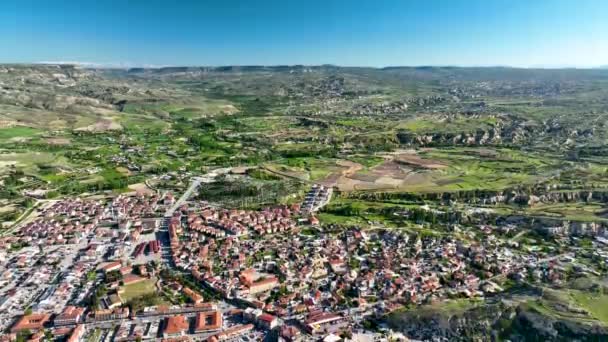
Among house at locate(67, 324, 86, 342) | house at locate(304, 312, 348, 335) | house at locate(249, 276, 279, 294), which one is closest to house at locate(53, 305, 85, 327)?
house at locate(67, 324, 86, 342)

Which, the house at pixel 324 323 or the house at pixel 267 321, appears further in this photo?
the house at pixel 267 321

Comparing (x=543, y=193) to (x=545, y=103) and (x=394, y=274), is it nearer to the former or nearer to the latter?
(x=394, y=274)

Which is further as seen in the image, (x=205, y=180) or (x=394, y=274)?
(x=205, y=180)

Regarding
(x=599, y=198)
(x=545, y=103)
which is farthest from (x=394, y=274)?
(x=545, y=103)

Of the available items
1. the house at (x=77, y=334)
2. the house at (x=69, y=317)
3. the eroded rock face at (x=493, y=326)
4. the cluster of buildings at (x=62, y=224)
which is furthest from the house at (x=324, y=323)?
the cluster of buildings at (x=62, y=224)

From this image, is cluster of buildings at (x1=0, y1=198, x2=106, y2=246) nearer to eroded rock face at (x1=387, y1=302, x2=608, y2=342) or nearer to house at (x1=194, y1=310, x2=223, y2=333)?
house at (x1=194, y1=310, x2=223, y2=333)

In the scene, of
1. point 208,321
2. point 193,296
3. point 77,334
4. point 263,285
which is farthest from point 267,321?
point 77,334

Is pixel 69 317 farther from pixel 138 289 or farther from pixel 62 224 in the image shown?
pixel 62 224

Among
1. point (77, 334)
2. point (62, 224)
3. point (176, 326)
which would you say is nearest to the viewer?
point (77, 334)

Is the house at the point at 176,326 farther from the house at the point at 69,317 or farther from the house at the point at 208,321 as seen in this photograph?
the house at the point at 69,317

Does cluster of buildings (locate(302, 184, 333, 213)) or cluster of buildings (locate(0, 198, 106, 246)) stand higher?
cluster of buildings (locate(302, 184, 333, 213))

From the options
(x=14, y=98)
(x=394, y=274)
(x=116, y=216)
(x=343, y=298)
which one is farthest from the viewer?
(x=14, y=98)
